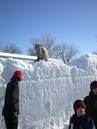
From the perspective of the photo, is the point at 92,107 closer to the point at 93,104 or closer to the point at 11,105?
the point at 93,104

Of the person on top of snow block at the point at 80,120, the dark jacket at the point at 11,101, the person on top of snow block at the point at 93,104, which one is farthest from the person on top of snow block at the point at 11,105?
the person on top of snow block at the point at 80,120

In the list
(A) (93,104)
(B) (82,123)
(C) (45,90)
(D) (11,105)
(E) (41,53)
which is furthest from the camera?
(E) (41,53)

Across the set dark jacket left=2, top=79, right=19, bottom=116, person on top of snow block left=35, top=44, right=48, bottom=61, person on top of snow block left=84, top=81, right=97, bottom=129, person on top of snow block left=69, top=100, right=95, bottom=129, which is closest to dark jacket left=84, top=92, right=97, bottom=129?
person on top of snow block left=84, top=81, right=97, bottom=129

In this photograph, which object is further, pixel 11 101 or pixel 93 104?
pixel 11 101

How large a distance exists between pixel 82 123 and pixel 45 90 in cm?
359

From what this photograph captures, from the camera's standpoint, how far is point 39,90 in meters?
6.71

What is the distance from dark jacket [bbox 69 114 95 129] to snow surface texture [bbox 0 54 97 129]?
2862 millimetres

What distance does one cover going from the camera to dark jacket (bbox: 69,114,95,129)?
3311mm

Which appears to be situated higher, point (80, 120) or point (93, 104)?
point (93, 104)

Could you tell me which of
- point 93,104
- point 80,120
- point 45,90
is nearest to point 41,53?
point 45,90

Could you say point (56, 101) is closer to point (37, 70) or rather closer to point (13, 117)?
point (37, 70)

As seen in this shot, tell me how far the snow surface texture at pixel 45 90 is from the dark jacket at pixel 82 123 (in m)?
2.86

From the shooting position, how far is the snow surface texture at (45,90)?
20.7ft

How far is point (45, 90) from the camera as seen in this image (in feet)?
22.6
